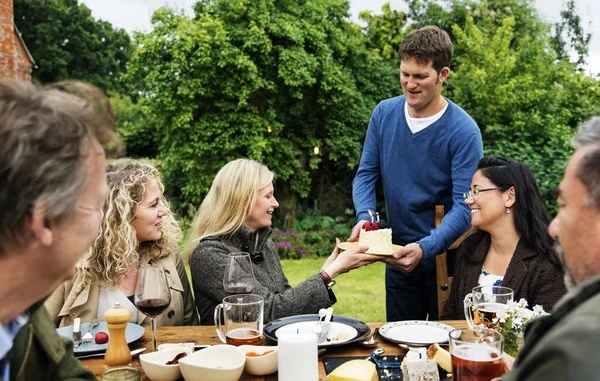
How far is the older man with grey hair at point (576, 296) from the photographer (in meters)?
0.92

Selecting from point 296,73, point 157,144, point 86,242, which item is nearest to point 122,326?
point 86,242

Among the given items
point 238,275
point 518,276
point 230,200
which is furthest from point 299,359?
point 518,276

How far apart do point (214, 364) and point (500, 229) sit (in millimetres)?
1989

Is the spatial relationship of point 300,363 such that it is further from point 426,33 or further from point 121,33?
point 121,33

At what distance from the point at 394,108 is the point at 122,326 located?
2.56m

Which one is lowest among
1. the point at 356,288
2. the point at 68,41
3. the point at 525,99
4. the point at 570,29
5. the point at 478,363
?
the point at 356,288

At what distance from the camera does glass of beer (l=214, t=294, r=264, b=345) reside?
7.46 ft

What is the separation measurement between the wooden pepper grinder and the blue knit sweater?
202 cm

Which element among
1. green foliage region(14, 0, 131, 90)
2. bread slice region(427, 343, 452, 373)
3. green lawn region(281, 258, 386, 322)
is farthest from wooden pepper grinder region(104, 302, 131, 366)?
green foliage region(14, 0, 131, 90)

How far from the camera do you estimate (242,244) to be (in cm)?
327

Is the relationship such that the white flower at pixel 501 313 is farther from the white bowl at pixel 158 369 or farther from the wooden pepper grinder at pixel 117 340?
the wooden pepper grinder at pixel 117 340

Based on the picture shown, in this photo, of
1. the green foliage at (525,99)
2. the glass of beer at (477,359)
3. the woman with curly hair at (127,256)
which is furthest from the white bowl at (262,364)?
the green foliage at (525,99)

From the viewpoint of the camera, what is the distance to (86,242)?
1.34m

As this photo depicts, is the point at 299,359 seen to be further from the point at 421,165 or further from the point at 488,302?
the point at 421,165
